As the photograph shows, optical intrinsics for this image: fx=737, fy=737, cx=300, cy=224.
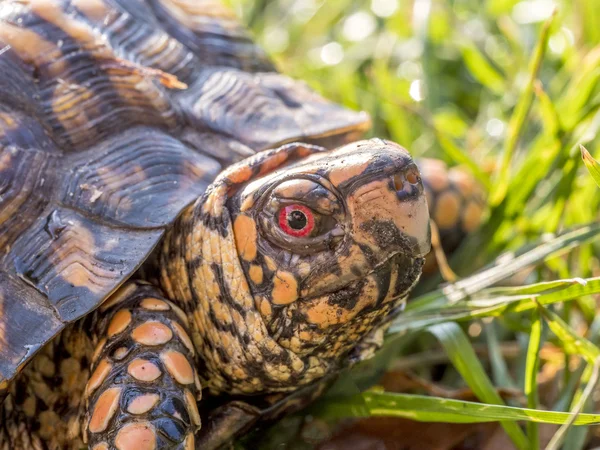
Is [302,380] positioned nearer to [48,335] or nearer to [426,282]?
[48,335]

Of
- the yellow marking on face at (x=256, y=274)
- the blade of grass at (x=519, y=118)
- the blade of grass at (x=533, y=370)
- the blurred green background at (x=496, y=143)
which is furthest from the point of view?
the blade of grass at (x=519, y=118)

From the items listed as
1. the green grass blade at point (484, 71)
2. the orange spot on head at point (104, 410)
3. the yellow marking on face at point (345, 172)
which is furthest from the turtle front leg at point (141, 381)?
the green grass blade at point (484, 71)

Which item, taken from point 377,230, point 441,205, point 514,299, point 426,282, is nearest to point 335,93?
point 441,205

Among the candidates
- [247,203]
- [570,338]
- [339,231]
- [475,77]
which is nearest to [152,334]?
[247,203]

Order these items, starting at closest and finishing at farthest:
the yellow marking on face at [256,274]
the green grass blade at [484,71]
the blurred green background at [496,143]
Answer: the yellow marking on face at [256,274]
the blurred green background at [496,143]
the green grass blade at [484,71]

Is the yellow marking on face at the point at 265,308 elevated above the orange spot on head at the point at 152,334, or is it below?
above

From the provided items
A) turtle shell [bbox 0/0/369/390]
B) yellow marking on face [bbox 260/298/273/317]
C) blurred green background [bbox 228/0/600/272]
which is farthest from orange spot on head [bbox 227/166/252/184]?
blurred green background [bbox 228/0/600/272]

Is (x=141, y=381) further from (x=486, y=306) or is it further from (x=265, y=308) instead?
(x=486, y=306)

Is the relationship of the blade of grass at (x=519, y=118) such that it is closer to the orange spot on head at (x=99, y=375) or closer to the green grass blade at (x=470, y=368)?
the green grass blade at (x=470, y=368)
